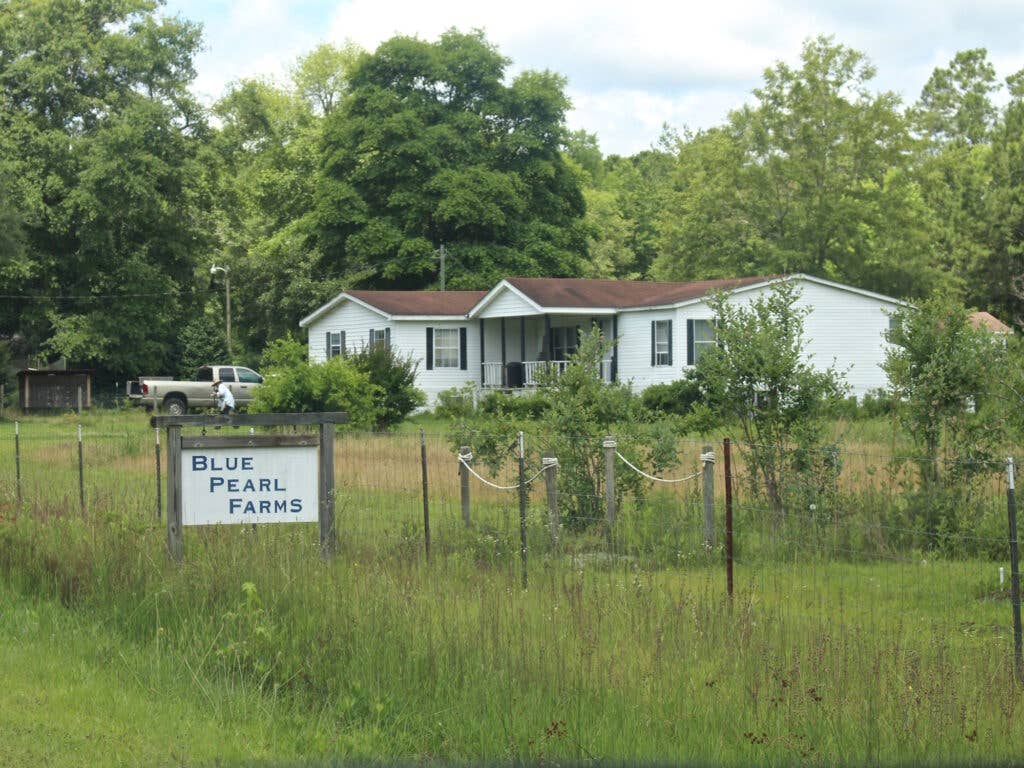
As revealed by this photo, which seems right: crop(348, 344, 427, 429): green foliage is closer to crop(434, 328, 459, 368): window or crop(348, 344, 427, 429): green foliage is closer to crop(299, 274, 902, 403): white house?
crop(299, 274, 902, 403): white house

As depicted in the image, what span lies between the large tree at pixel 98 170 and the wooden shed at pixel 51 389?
14.0 feet

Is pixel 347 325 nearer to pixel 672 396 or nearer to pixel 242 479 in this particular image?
pixel 672 396

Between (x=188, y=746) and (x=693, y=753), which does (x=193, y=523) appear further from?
(x=693, y=753)

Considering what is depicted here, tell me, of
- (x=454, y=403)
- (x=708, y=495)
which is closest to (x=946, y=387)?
(x=708, y=495)

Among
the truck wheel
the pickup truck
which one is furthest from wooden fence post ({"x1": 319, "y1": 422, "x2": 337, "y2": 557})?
the truck wheel

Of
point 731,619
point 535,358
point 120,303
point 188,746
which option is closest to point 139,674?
point 188,746

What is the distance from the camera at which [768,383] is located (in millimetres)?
15578

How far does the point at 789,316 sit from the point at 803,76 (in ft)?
134

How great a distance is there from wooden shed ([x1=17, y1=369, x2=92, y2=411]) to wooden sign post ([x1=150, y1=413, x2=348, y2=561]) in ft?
127

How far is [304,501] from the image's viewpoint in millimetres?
11312

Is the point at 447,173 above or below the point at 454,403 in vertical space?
above

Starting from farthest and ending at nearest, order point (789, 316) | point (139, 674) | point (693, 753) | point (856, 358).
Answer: point (856, 358) → point (789, 316) → point (139, 674) → point (693, 753)

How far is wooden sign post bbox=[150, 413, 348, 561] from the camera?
1105 cm

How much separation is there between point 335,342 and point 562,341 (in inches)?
356
